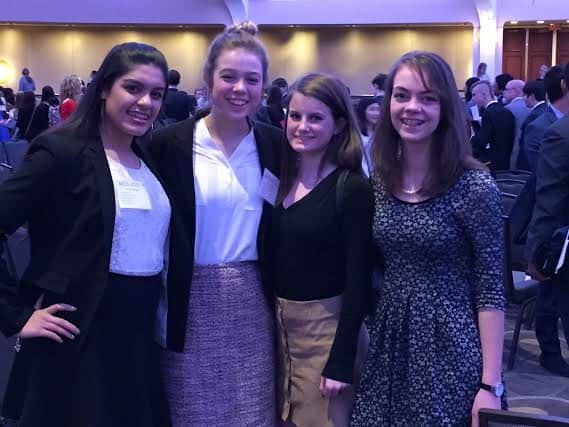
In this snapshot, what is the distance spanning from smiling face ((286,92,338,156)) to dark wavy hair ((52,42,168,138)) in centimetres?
43

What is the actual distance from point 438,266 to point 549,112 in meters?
4.15

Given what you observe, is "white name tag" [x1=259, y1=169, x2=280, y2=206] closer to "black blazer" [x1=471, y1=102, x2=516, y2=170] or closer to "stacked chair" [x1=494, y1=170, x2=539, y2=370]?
"stacked chair" [x1=494, y1=170, x2=539, y2=370]

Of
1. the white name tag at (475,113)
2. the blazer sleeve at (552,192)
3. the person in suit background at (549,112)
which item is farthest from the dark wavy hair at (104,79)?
the white name tag at (475,113)

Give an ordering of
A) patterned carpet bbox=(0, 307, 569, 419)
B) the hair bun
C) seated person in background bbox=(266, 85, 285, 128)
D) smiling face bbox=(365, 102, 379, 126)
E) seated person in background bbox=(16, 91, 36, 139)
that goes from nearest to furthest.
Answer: the hair bun, patterned carpet bbox=(0, 307, 569, 419), smiling face bbox=(365, 102, 379, 126), seated person in background bbox=(266, 85, 285, 128), seated person in background bbox=(16, 91, 36, 139)

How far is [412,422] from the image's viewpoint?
6.95ft

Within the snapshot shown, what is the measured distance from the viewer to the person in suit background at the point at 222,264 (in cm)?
235

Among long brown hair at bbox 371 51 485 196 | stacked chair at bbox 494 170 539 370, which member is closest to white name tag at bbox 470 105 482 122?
stacked chair at bbox 494 170 539 370

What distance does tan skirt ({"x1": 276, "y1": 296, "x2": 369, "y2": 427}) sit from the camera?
7.60 feet

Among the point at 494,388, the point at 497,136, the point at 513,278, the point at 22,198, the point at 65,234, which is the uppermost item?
the point at 497,136

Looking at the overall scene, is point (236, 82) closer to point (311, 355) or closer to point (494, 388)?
point (311, 355)

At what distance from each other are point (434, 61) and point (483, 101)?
7214 mm

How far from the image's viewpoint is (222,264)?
237cm

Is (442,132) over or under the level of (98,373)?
over

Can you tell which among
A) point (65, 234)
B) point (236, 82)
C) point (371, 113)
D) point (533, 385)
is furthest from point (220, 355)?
point (371, 113)
